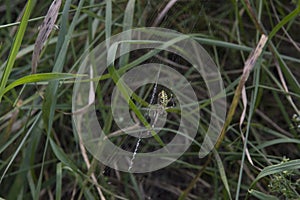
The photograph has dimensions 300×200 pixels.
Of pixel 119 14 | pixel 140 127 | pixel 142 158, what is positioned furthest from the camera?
pixel 119 14

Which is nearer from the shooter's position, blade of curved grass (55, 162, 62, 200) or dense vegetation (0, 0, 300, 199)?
blade of curved grass (55, 162, 62, 200)

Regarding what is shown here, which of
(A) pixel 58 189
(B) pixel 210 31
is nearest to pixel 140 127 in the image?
(A) pixel 58 189

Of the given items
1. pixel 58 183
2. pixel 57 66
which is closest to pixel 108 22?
pixel 57 66

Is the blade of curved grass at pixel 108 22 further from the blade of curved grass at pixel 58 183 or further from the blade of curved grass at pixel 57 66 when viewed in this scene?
the blade of curved grass at pixel 58 183

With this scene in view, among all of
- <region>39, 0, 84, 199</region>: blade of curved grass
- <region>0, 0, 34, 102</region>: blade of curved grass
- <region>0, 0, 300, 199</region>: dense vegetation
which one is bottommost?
<region>0, 0, 300, 199</region>: dense vegetation

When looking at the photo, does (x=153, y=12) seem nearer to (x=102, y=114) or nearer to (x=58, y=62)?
(x=102, y=114)

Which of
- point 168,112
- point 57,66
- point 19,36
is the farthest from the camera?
point 168,112

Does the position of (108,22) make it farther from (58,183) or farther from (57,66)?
(58,183)

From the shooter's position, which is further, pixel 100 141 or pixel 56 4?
pixel 100 141

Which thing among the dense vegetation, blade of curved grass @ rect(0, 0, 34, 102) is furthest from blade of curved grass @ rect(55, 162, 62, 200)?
blade of curved grass @ rect(0, 0, 34, 102)

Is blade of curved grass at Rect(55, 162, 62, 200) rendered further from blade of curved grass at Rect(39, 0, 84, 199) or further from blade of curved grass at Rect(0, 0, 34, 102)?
blade of curved grass at Rect(0, 0, 34, 102)

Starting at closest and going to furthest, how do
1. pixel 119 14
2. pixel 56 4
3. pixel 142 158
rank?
pixel 56 4
pixel 142 158
pixel 119 14
